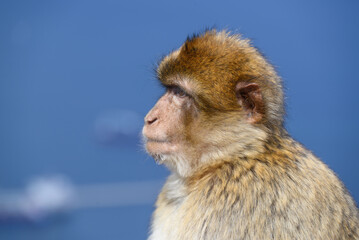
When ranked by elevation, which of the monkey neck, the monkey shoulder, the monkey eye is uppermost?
the monkey eye

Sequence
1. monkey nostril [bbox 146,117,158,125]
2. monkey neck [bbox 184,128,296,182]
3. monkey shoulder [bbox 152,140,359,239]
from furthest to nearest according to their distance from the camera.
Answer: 1. monkey nostril [bbox 146,117,158,125]
2. monkey neck [bbox 184,128,296,182]
3. monkey shoulder [bbox 152,140,359,239]

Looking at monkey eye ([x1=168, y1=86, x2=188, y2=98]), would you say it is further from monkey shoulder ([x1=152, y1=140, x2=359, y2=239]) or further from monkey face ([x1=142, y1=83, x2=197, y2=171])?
monkey shoulder ([x1=152, y1=140, x2=359, y2=239])

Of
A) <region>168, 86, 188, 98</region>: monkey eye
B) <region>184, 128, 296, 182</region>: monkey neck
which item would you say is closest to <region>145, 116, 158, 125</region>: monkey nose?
<region>168, 86, 188, 98</region>: monkey eye

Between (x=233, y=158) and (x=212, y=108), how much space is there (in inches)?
8.3

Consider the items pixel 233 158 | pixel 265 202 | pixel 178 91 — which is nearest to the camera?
pixel 265 202

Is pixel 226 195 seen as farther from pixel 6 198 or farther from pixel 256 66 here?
pixel 6 198

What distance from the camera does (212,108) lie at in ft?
6.72

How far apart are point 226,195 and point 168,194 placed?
0.36 m

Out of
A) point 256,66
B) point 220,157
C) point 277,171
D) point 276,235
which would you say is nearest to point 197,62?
point 256,66

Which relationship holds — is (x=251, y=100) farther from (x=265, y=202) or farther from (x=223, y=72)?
(x=265, y=202)

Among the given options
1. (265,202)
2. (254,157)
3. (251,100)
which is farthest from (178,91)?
(265,202)

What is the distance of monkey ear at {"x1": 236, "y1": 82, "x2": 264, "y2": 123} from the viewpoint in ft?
6.59

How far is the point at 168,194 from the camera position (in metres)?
2.23

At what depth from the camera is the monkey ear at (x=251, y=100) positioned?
2.01m
